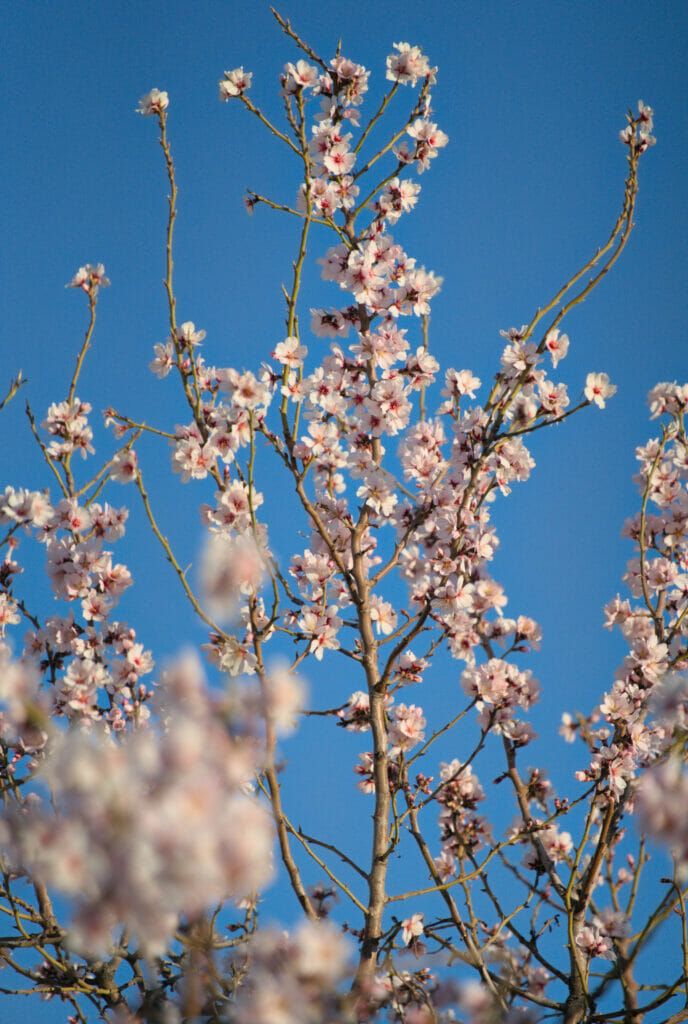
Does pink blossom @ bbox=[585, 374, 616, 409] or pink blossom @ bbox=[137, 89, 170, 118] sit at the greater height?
pink blossom @ bbox=[137, 89, 170, 118]

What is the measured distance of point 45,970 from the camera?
3.38 meters

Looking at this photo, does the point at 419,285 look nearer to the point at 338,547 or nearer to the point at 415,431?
the point at 415,431

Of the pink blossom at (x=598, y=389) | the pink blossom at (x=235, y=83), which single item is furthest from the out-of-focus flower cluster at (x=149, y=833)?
the pink blossom at (x=235, y=83)

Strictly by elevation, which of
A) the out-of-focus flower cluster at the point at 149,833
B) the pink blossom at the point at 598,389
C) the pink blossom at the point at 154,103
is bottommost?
the out-of-focus flower cluster at the point at 149,833

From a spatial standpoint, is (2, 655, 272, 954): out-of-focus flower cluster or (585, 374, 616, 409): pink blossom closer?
(2, 655, 272, 954): out-of-focus flower cluster

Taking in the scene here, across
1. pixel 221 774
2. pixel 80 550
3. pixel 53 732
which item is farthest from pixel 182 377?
pixel 221 774

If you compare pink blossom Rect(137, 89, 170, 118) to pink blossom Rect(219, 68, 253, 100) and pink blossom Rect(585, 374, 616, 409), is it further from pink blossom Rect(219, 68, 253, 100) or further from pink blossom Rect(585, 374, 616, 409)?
pink blossom Rect(585, 374, 616, 409)

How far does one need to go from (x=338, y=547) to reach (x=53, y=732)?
6.64ft

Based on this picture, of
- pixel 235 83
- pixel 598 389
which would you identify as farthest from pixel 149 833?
pixel 235 83

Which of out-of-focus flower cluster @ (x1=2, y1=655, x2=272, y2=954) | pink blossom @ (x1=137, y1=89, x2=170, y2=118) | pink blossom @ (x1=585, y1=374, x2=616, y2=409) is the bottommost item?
out-of-focus flower cluster @ (x1=2, y1=655, x2=272, y2=954)

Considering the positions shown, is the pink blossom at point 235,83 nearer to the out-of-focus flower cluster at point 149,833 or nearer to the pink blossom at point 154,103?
the pink blossom at point 154,103

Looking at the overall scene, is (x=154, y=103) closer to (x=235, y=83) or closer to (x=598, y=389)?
(x=235, y=83)

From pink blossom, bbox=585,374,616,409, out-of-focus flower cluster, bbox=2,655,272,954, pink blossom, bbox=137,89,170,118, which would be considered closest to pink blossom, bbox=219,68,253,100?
pink blossom, bbox=137,89,170,118

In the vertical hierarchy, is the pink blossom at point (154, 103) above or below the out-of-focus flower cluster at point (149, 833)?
above
